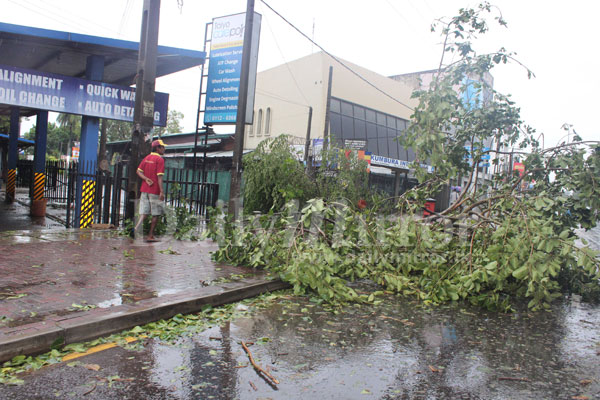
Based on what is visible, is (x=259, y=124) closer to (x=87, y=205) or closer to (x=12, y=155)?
(x=12, y=155)

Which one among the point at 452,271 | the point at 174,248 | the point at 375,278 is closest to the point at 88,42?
the point at 174,248

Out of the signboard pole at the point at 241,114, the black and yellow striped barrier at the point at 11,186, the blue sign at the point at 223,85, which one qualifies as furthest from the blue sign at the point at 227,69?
the black and yellow striped barrier at the point at 11,186

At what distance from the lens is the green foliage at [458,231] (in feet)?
19.3

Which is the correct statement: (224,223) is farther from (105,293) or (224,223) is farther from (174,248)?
(105,293)

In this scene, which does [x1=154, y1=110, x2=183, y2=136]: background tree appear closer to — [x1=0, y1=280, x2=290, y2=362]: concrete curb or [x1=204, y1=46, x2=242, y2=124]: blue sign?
[x1=204, y1=46, x2=242, y2=124]: blue sign

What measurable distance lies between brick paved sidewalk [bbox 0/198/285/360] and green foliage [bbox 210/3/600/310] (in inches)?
32.2

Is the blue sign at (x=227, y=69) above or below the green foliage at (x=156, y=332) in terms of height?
above

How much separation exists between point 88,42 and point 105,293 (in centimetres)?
801

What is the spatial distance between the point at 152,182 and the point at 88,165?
9.61 feet

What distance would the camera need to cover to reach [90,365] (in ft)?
11.5

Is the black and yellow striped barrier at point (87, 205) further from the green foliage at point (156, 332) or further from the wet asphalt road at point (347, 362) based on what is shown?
the wet asphalt road at point (347, 362)

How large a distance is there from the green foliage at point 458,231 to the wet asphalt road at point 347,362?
0.77m

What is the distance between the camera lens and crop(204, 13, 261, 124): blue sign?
1281 cm

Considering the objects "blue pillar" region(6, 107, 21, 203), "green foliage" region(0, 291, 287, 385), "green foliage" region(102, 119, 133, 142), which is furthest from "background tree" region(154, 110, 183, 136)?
"green foliage" region(0, 291, 287, 385)
